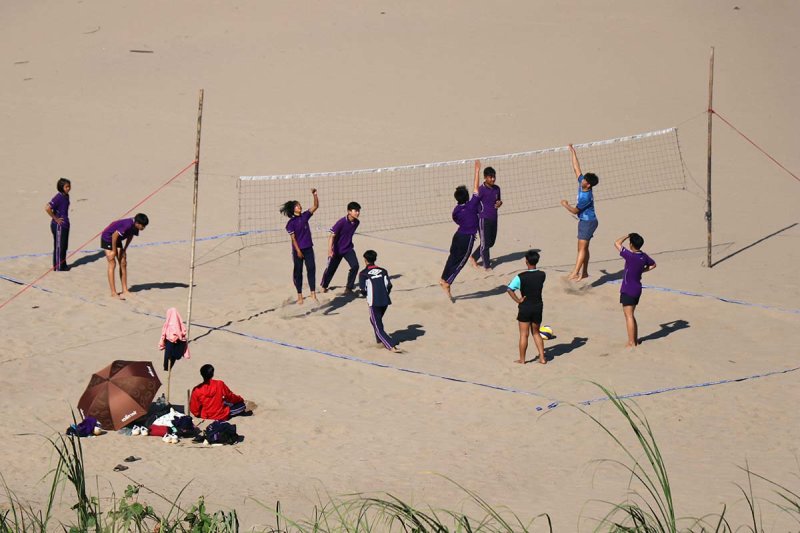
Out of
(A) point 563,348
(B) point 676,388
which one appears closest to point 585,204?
(A) point 563,348

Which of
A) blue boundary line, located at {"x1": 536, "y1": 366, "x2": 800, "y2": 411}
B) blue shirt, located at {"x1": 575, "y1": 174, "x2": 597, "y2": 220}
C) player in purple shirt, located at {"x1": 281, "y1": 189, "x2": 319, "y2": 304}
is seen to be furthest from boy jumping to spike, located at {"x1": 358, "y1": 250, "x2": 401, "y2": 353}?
blue shirt, located at {"x1": 575, "y1": 174, "x2": 597, "y2": 220}

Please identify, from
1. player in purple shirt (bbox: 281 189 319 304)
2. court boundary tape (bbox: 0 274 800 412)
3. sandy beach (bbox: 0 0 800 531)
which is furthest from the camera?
player in purple shirt (bbox: 281 189 319 304)

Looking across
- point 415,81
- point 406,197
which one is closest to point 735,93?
point 415,81

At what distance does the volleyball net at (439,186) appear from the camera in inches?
792

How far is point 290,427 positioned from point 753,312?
721cm

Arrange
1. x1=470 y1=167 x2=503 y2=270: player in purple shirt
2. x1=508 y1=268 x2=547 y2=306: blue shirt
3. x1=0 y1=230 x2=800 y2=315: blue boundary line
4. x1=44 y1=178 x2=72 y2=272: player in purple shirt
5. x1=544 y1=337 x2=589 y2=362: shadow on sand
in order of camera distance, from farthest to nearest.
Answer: x1=470 y1=167 x2=503 y2=270: player in purple shirt < x1=44 y1=178 x2=72 y2=272: player in purple shirt < x1=0 y1=230 x2=800 y2=315: blue boundary line < x1=544 y1=337 x2=589 y2=362: shadow on sand < x1=508 y1=268 x2=547 y2=306: blue shirt

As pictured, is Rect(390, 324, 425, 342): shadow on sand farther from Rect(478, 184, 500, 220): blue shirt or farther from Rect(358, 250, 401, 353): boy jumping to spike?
Rect(478, 184, 500, 220): blue shirt

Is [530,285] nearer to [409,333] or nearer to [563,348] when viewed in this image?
[563,348]

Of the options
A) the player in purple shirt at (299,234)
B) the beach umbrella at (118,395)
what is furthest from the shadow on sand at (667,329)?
the beach umbrella at (118,395)

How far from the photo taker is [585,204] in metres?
16.5

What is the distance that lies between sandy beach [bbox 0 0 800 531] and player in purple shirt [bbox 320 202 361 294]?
40cm

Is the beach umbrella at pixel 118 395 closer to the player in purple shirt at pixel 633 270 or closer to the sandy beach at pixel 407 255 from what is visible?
the sandy beach at pixel 407 255

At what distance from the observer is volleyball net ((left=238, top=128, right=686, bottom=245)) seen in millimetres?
20109

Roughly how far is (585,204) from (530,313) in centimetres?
338
